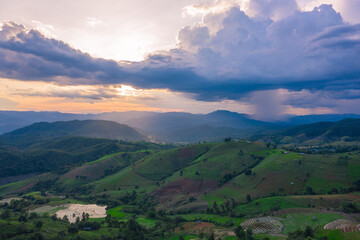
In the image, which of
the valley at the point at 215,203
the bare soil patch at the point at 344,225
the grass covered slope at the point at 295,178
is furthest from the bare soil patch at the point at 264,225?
the grass covered slope at the point at 295,178

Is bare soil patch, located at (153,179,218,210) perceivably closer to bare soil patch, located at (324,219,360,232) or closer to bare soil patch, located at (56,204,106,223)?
bare soil patch, located at (56,204,106,223)

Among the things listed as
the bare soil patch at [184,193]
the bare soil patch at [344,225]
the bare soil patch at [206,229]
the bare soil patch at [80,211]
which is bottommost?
the bare soil patch at [80,211]

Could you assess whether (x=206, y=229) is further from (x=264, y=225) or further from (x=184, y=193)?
(x=184, y=193)

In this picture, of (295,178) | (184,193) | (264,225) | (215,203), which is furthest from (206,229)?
(295,178)

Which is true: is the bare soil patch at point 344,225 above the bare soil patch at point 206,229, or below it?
above

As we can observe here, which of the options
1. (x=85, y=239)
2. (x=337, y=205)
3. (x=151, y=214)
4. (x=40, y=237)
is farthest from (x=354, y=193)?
(x=40, y=237)

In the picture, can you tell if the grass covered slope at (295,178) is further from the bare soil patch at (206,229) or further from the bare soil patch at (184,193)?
the bare soil patch at (206,229)

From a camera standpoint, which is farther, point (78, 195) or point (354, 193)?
point (78, 195)

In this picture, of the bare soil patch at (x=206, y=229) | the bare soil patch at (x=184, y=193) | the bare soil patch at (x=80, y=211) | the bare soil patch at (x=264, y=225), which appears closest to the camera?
the bare soil patch at (x=206, y=229)

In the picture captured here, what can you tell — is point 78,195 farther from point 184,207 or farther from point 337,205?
point 337,205

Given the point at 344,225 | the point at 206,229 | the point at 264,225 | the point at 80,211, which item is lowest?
the point at 80,211

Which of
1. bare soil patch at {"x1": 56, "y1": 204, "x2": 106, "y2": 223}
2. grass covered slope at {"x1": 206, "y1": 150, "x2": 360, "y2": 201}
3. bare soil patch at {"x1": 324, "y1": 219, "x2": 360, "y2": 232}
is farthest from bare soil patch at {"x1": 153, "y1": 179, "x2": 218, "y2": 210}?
bare soil patch at {"x1": 324, "y1": 219, "x2": 360, "y2": 232}
